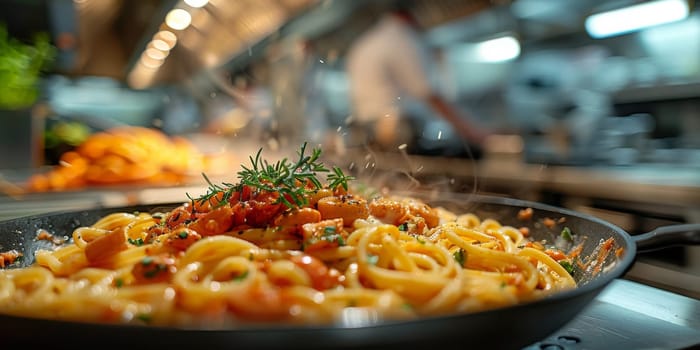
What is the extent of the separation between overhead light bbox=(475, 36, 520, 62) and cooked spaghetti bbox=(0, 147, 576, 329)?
6.60 meters

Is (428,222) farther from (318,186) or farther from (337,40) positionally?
(337,40)

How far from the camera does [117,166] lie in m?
3.02

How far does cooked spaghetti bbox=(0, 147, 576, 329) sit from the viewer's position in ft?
2.53

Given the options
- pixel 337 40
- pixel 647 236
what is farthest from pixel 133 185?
pixel 337 40

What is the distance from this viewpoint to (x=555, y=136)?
17.6ft

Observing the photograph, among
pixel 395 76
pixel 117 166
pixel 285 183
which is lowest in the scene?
pixel 285 183

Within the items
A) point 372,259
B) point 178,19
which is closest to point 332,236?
point 372,259

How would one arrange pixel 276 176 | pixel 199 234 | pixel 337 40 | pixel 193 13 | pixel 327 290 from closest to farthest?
1. pixel 327 290
2. pixel 199 234
3. pixel 276 176
4. pixel 193 13
5. pixel 337 40

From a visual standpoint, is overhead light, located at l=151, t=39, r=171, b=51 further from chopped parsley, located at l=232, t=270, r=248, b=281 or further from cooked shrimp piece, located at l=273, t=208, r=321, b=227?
chopped parsley, located at l=232, t=270, r=248, b=281

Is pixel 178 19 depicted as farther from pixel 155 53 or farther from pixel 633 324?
pixel 633 324

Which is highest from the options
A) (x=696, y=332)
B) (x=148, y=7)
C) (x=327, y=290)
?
(x=148, y=7)

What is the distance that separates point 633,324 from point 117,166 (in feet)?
9.23

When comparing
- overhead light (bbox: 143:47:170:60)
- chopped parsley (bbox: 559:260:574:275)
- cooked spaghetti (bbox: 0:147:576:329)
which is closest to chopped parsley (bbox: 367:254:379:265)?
cooked spaghetti (bbox: 0:147:576:329)

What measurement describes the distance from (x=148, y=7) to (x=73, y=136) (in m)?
5.34
